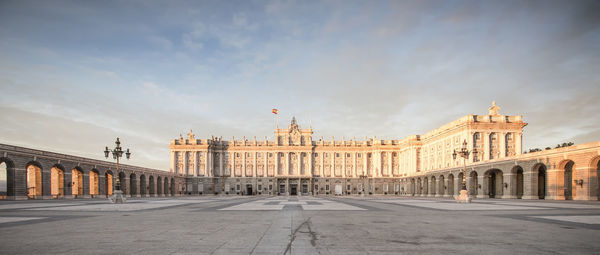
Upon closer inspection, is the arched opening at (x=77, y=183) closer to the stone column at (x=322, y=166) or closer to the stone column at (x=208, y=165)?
the stone column at (x=208, y=165)

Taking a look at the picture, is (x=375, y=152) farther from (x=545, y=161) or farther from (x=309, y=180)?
(x=545, y=161)

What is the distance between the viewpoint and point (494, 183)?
2306 inches

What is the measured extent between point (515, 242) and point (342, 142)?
10026 cm

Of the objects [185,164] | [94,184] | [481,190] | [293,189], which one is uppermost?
[94,184]

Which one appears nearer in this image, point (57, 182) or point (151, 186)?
point (57, 182)

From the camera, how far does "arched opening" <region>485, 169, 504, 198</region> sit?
54734 millimetres

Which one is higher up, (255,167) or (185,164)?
(185,164)

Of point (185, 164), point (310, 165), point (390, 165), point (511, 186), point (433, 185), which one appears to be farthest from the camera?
point (310, 165)

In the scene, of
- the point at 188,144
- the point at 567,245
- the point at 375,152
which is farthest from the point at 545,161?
the point at 188,144

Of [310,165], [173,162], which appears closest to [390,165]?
[310,165]

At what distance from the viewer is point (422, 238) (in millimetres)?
10195

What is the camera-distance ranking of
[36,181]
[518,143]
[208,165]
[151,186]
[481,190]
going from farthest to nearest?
[208,165], [151,186], [518,143], [481,190], [36,181]

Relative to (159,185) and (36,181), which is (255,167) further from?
(36,181)

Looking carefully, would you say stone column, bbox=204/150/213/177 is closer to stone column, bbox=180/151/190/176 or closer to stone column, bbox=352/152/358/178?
stone column, bbox=180/151/190/176
